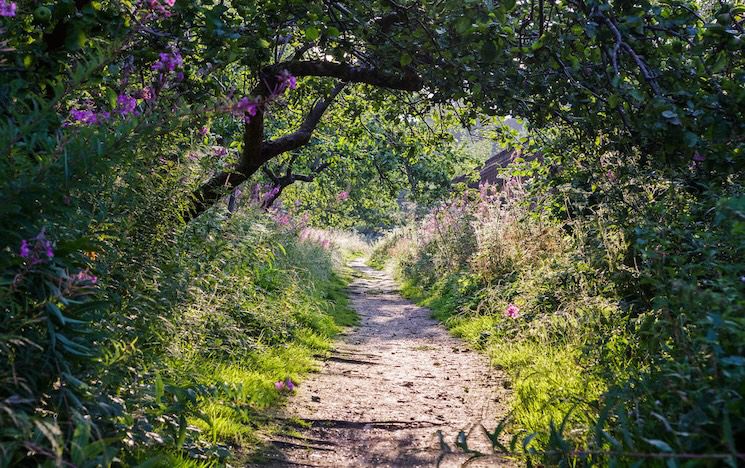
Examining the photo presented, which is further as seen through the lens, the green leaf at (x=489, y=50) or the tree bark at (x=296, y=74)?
the tree bark at (x=296, y=74)

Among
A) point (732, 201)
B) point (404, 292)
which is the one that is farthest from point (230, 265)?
point (404, 292)

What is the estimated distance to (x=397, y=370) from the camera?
625cm

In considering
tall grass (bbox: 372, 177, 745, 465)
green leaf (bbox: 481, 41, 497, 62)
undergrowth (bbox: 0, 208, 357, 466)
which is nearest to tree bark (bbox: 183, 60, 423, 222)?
undergrowth (bbox: 0, 208, 357, 466)

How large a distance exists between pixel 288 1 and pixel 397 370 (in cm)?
398

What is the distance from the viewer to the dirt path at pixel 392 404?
376 cm

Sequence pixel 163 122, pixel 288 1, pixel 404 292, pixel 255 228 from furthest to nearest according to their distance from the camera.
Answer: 1. pixel 404 292
2. pixel 255 228
3. pixel 288 1
4. pixel 163 122

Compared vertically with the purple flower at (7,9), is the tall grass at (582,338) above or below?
below

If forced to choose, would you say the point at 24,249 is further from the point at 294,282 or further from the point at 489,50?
the point at 294,282

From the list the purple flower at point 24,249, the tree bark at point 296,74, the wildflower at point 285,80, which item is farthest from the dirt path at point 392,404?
the tree bark at point 296,74

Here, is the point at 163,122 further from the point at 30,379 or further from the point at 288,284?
the point at 288,284

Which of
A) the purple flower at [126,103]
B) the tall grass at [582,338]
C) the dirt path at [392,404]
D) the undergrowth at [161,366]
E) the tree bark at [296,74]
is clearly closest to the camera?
the undergrowth at [161,366]

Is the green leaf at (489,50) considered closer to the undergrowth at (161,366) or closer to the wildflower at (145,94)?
the wildflower at (145,94)

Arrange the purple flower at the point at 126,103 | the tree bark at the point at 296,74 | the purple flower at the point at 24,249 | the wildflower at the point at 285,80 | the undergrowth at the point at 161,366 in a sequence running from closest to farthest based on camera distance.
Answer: the purple flower at the point at 24,249
the undergrowth at the point at 161,366
the wildflower at the point at 285,80
the purple flower at the point at 126,103
the tree bark at the point at 296,74

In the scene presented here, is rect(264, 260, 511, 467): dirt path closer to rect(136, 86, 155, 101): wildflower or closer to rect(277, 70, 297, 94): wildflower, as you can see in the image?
rect(277, 70, 297, 94): wildflower
